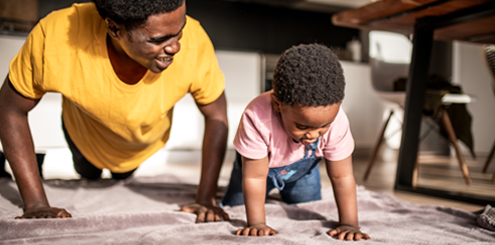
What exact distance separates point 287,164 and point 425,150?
2.70m

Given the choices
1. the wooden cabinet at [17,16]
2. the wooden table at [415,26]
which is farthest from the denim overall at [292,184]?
the wooden cabinet at [17,16]

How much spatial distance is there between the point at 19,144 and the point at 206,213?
520 millimetres

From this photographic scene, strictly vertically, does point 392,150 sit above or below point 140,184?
below

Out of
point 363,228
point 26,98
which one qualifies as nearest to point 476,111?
point 363,228

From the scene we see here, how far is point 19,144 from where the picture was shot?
39.8 inches

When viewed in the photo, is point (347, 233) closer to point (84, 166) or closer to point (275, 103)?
Answer: point (275, 103)

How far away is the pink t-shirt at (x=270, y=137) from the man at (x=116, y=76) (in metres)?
0.24

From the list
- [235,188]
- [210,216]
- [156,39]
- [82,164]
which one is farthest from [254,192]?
[82,164]

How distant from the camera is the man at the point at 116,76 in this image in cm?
88

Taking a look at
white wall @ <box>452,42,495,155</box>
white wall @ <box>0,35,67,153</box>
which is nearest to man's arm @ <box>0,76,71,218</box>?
white wall @ <box>0,35,67,153</box>

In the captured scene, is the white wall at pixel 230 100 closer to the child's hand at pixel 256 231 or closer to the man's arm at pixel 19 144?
the man's arm at pixel 19 144

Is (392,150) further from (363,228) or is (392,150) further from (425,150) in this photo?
(363,228)

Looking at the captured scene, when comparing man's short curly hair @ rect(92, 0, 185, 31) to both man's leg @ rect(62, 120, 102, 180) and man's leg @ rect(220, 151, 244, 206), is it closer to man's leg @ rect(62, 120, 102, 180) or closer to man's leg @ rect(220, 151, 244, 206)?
man's leg @ rect(220, 151, 244, 206)

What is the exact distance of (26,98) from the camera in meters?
1.00
